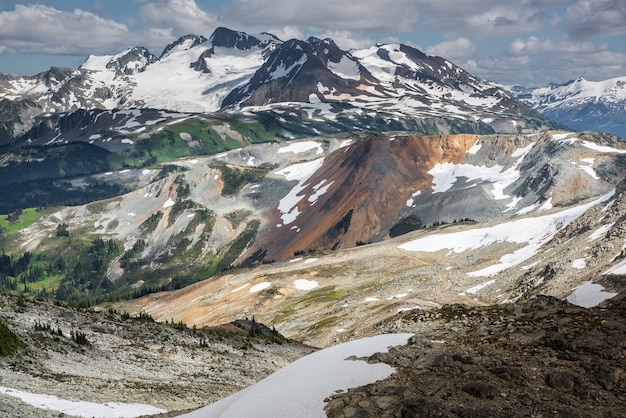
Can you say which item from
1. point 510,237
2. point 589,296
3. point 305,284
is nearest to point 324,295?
point 305,284

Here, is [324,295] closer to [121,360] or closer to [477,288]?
[477,288]

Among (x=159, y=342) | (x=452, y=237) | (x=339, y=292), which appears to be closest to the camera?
(x=159, y=342)

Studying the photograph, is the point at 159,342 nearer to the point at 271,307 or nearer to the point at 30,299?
the point at 30,299

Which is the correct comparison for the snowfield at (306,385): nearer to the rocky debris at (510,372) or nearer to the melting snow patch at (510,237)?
the rocky debris at (510,372)

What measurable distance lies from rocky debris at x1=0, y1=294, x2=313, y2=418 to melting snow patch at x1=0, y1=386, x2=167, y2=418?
0.72m

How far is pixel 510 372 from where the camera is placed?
21453 mm

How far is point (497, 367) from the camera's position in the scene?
21.9 metres

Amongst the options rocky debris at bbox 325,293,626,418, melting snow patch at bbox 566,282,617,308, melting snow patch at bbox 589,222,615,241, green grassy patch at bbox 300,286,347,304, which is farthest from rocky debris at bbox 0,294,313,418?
green grassy patch at bbox 300,286,347,304

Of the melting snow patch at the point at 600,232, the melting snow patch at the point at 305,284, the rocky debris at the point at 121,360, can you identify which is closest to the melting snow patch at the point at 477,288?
the melting snow patch at the point at 600,232

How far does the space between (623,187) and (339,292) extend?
2259 inches

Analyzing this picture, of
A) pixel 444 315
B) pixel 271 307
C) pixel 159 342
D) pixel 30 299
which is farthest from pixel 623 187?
pixel 30 299

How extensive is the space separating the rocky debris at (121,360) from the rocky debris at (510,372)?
1214 cm

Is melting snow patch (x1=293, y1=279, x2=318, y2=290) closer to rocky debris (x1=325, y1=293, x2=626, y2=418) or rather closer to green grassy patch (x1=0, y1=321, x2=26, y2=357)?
green grassy patch (x1=0, y1=321, x2=26, y2=357)

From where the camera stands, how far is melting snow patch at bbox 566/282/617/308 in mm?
43375
